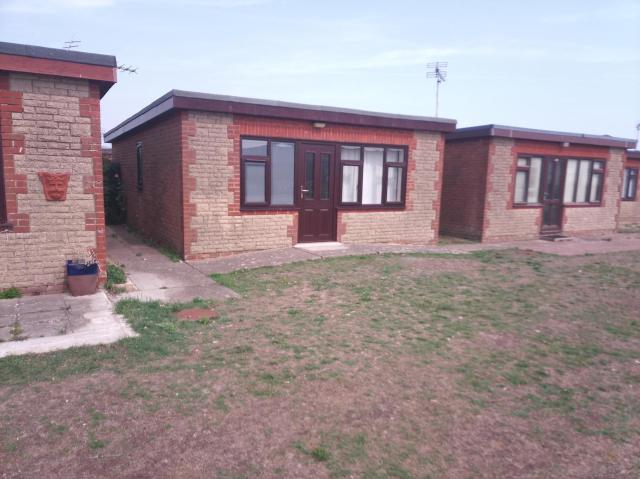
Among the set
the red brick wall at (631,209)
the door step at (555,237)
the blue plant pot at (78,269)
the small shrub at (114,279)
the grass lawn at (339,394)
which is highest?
the red brick wall at (631,209)

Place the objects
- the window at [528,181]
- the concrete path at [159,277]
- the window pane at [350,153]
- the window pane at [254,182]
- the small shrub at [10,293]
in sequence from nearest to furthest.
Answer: the small shrub at [10,293] < the concrete path at [159,277] < the window pane at [254,182] < the window pane at [350,153] < the window at [528,181]

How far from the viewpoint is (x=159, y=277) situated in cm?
833

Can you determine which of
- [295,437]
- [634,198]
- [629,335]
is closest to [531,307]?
[629,335]

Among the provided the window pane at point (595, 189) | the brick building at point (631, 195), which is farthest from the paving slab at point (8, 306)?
the brick building at point (631, 195)

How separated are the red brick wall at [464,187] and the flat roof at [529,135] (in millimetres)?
242

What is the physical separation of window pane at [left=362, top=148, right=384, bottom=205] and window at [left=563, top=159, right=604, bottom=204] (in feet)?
24.9

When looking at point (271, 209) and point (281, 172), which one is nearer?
point (271, 209)

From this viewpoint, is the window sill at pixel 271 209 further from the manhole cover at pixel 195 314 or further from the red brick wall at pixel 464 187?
the red brick wall at pixel 464 187

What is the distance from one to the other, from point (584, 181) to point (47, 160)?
16100 mm

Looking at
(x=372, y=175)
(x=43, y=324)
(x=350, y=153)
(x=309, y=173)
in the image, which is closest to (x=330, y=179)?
(x=309, y=173)

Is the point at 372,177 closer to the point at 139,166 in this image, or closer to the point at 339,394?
the point at 139,166

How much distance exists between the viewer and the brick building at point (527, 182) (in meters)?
14.3

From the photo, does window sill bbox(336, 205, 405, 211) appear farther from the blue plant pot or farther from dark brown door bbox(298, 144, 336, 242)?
Answer: the blue plant pot

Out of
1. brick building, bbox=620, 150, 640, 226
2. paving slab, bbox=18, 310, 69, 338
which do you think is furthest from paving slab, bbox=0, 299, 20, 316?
brick building, bbox=620, 150, 640, 226
